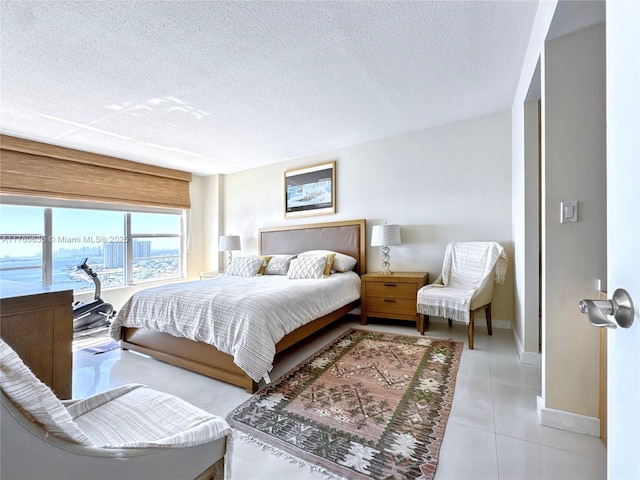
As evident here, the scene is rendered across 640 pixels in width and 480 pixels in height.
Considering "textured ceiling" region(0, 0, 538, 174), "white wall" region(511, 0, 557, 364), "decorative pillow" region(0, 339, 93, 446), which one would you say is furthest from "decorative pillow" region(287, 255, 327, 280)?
"decorative pillow" region(0, 339, 93, 446)

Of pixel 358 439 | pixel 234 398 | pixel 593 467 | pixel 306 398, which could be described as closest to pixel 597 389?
pixel 593 467

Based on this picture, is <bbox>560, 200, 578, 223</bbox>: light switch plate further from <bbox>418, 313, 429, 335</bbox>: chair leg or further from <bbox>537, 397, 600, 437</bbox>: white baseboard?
<bbox>418, 313, 429, 335</bbox>: chair leg

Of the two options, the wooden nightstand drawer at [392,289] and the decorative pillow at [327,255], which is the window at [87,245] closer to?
the decorative pillow at [327,255]

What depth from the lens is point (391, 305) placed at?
10.9 feet

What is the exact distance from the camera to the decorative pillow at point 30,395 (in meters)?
0.53

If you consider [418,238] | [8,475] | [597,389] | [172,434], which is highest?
[418,238]

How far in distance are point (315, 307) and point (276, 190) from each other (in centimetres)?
278

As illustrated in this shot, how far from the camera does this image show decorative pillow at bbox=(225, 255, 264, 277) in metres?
3.97

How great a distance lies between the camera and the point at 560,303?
152cm

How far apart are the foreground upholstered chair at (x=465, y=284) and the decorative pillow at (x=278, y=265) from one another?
6.21 feet

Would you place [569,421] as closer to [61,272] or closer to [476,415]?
[476,415]

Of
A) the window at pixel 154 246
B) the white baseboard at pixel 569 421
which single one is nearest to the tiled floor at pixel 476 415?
the white baseboard at pixel 569 421

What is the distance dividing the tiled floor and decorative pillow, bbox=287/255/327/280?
0.91 meters

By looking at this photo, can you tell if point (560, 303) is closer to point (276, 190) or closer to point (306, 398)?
point (306, 398)
